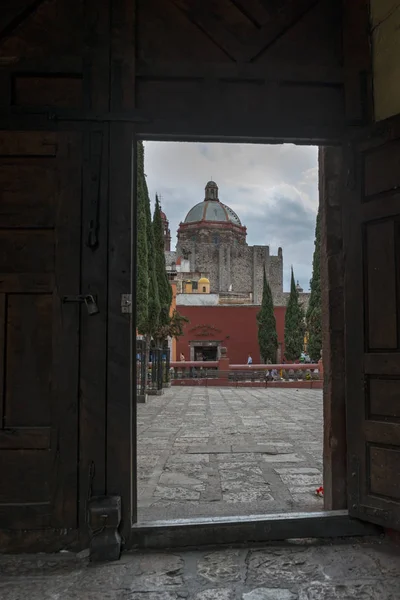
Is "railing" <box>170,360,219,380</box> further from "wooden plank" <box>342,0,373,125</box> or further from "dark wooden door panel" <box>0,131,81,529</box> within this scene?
"wooden plank" <box>342,0,373,125</box>

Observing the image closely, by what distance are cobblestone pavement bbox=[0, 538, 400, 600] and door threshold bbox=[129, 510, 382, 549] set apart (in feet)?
0.18

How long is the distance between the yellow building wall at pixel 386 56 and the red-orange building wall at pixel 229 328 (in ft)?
87.3

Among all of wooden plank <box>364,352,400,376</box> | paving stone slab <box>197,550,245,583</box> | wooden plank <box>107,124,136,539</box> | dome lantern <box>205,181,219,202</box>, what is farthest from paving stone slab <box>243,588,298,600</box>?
dome lantern <box>205,181,219,202</box>

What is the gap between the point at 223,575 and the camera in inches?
78.3

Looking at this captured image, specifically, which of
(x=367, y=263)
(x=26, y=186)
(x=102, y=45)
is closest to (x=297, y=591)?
(x=367, y=263)

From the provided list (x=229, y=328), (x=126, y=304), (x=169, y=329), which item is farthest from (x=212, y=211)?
(x=126, y=304)

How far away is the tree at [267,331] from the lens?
28391mm

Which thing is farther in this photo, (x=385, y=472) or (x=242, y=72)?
(x=242, y=72)

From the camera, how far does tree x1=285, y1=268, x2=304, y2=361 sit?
27.9 metres

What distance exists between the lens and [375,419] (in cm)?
241

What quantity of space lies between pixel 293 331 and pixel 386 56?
87.2ft

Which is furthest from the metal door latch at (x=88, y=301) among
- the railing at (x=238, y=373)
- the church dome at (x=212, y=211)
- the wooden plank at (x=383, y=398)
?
the church dome at (x=212, y=211)

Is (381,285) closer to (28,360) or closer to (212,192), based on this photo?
(28,360)

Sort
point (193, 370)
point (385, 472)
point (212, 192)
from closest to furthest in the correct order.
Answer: point (385, 472) → point (193, 370) → point (212, 192)
